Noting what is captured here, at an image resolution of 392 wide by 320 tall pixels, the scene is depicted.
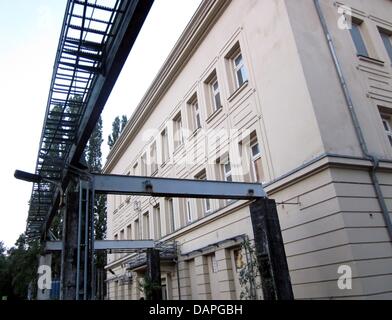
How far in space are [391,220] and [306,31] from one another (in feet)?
19.4

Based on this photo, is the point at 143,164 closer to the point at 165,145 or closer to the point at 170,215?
the point at 165,145

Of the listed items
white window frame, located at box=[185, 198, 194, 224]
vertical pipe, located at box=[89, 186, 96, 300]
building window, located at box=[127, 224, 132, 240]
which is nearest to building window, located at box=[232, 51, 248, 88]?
white window frame, located at box=[185, 198, 194, 224]

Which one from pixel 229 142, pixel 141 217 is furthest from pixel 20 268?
pixel 229 142

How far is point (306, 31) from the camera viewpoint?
10805 mm

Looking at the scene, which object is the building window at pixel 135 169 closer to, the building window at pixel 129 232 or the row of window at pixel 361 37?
the building window at pixel 129 232

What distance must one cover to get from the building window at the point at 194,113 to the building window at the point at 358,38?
22.5ft

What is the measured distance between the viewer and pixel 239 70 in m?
13.6

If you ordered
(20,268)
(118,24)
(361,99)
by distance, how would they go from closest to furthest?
(118,24)
(361,99)
(20,268)

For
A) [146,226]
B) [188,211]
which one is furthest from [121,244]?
[146,226]

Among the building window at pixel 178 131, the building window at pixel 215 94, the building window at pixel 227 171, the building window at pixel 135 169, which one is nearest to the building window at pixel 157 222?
the building window at pixel 178 131

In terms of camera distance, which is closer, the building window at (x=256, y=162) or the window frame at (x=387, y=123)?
the window frame at (x=387, y=123)

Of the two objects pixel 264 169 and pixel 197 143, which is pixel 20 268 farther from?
pixel 264 169

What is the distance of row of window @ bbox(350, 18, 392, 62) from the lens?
12.2 m

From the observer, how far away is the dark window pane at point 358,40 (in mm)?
12156
